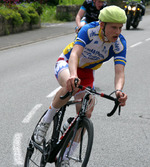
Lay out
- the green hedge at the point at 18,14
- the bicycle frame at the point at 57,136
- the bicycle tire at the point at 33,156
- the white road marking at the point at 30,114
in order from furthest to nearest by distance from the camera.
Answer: the green hedge at the point at 18,14 < the white road marking at the point at 30,114 < the bicycle tire at the point at 33,156 < the bicycle frame at the point at 57,136

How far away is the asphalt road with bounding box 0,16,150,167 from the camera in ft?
17.1

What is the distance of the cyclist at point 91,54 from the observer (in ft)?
12.5

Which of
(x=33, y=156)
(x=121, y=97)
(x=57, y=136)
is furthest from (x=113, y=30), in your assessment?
(x=33, y=156)

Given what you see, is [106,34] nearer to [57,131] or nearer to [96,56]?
[96,56]

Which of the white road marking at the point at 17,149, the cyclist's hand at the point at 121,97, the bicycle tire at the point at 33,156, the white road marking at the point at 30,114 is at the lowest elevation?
the white road marking at the point at 30,114

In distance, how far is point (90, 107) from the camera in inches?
152

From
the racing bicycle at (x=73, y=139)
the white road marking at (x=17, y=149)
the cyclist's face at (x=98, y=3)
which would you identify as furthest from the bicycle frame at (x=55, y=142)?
the cyclist's face at (x=98, y=3)

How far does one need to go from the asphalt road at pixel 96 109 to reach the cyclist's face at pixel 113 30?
64.6 inches

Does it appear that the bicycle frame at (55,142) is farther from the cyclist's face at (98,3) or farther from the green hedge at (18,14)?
the green hedge at (18,14)

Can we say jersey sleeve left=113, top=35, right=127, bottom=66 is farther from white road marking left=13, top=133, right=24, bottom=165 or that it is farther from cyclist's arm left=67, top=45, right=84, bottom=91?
white road marking left=13, top=133, right=24, bottom=165

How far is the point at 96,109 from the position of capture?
24.7 feet

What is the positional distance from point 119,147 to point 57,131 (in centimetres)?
156

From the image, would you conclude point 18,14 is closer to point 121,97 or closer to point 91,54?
point 91,54

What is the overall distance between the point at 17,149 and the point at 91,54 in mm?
1823
